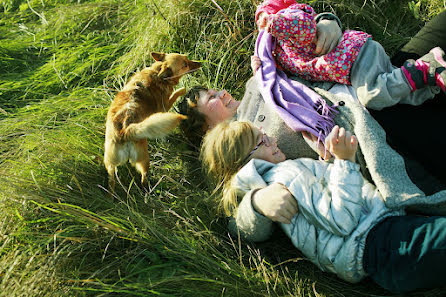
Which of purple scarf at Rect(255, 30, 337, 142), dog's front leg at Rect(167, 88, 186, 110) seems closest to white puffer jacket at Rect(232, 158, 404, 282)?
purple scarf at Rect(255, 30, 337, 142)

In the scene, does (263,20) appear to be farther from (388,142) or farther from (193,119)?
(388,142)

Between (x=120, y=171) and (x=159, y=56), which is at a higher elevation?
(x=159, y=56)

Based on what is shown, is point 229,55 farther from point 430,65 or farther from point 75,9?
point 75,9

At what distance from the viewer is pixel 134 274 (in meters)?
2.01

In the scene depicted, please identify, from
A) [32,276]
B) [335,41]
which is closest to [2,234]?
[32,276]

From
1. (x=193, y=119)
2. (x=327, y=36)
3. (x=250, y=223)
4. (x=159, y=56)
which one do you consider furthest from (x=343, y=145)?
A: (x=159, y=56)

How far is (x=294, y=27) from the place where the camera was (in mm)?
2488

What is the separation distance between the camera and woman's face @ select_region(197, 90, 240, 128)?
2895 millimetres

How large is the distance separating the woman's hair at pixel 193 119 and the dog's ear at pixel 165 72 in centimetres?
27

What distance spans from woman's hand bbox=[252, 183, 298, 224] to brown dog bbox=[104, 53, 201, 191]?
2.05 feet

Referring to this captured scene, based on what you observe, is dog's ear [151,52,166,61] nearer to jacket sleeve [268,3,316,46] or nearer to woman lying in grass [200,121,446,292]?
jacket sleeve [268,3,316,46]

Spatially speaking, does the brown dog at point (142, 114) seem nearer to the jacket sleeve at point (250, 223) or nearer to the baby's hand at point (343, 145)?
the jacket sleeve at point (250, 223)

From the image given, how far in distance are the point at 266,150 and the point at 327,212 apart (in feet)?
1.98

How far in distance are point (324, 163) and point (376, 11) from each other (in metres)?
2.00
